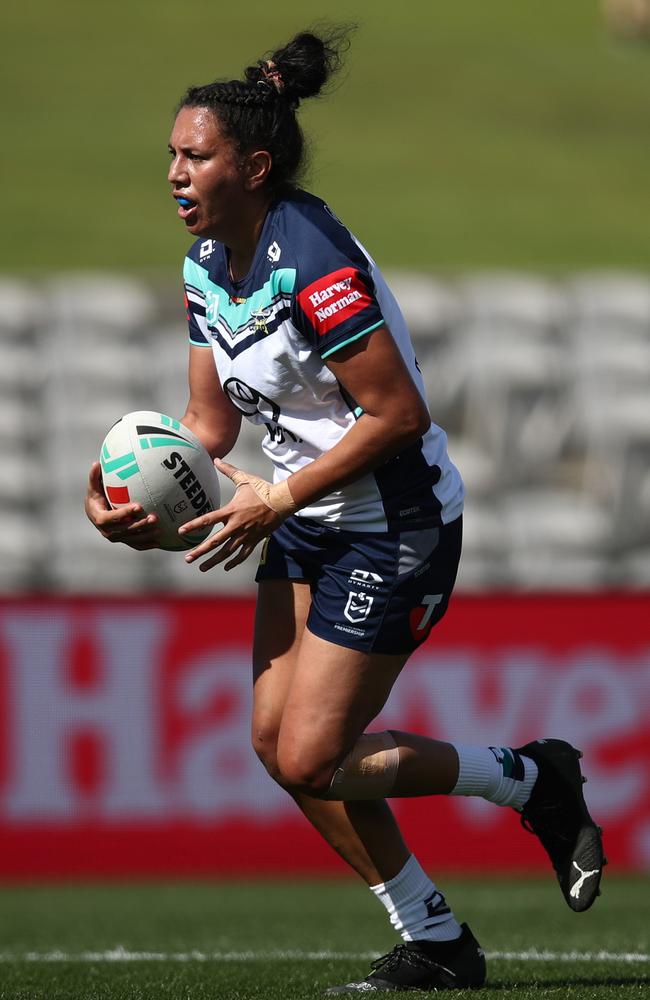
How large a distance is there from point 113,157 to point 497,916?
16486mm

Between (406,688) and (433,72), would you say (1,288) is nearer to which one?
(406,688)

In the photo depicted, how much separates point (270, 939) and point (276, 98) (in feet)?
11.6

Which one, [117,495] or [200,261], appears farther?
[200,261]

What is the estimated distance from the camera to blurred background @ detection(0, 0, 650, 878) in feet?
29.3

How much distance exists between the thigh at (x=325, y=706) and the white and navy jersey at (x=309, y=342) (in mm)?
377

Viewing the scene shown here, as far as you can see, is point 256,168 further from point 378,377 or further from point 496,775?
point 496,775

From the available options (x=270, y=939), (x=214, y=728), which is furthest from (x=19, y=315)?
(x=270, y=939)

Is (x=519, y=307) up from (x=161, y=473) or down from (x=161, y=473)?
down

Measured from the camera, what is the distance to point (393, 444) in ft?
13.3

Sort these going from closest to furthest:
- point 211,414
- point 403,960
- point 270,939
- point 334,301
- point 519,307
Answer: point 334,301, point 403,960, point 211,414, point 270,939, point 519,307

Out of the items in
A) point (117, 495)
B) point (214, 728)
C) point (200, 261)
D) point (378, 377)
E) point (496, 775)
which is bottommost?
point (214, 728)

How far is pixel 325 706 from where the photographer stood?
4.21m

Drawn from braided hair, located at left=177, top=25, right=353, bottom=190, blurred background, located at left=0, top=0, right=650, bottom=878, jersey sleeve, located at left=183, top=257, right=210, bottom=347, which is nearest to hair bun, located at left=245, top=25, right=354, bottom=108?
braided hair, located at left=177, top=25, right=353, bottom=190

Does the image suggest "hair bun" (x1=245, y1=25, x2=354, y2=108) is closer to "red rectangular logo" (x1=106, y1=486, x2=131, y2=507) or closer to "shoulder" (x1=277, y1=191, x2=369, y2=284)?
"shoulder" (x1=277, y1=191, x2=369, y2=284)
